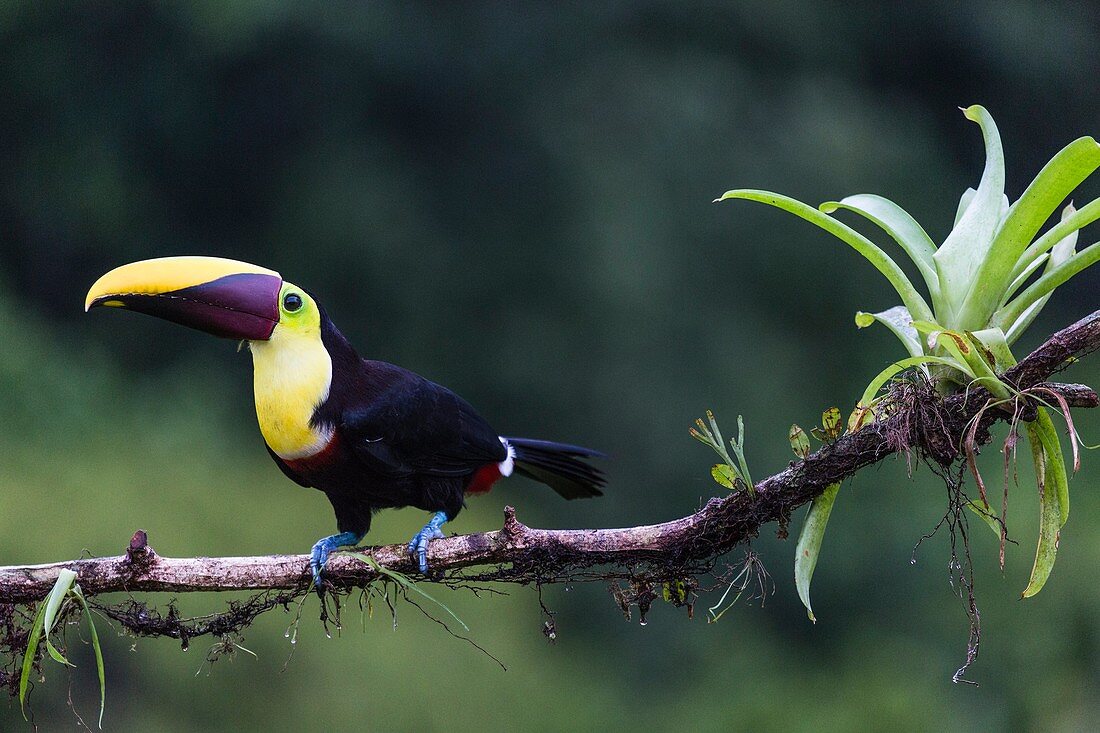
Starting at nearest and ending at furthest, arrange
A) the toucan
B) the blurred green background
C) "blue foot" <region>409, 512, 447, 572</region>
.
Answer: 1. "blue foot" <region>409, 512, 447, 572</region>
2. the toucan
3. the blurred green background

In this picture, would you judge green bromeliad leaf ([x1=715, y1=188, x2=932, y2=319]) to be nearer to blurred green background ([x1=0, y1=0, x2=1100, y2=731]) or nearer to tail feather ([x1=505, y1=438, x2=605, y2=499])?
tail feather ([x1=505, y1=438, x2=605, y2=499])

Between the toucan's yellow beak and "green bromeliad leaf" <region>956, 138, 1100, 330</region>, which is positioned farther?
the toucan's yellow beak

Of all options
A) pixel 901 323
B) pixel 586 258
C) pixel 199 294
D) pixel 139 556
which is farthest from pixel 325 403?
pixel 586 258

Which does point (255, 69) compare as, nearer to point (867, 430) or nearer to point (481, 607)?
point (481, 607)

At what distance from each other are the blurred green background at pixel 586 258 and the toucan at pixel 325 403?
10.6 ft

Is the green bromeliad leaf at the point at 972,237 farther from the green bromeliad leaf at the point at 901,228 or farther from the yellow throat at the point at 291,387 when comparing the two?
the yellow throat at the point at 291,387

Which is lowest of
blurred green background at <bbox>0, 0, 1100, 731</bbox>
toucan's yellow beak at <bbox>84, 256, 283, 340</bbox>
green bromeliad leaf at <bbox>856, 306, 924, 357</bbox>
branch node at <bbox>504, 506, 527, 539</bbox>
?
branch node at <bbox>504, 506, 527, 539</bbox>

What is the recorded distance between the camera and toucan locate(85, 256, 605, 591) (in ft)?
6.91

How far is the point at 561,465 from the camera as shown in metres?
2.52

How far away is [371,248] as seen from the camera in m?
6.40

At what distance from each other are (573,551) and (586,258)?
170 inches

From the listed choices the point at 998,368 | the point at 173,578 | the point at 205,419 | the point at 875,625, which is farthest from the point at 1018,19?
the point at 173,578

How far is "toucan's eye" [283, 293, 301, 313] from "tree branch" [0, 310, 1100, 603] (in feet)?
1.39

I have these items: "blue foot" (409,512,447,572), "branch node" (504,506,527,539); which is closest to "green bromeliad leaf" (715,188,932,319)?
"branch node" (504,506,527,539)
